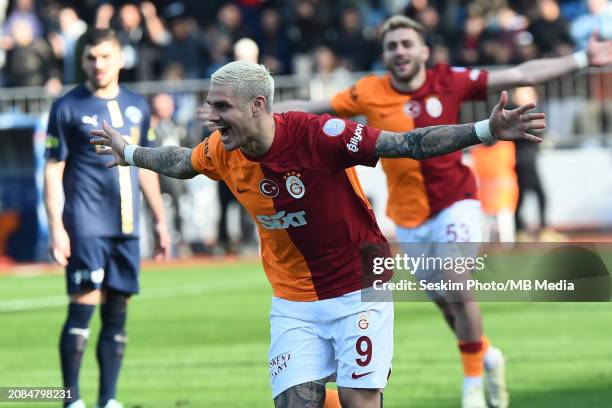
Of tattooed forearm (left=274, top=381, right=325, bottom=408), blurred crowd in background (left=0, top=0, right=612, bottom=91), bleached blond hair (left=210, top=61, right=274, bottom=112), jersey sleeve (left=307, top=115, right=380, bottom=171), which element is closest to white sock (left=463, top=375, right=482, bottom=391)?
tattooed forearm (left=274, top=381, right=325, bottom=408)

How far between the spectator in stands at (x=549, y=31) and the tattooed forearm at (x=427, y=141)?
1640 centimetres

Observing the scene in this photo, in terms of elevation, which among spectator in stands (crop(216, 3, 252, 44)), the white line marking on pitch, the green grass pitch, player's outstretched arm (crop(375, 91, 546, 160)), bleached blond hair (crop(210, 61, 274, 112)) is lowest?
the white line marking on pitch

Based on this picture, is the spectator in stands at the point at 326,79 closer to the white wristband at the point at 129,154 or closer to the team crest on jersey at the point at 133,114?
the team crest on jersey at the point at 133,114

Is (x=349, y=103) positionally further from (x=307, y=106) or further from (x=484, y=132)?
(x=484, y=132)

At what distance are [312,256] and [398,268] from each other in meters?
1.00

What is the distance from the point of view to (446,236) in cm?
946

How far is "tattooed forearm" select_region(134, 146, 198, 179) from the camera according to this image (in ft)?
22.7

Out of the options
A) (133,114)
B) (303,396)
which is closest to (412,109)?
(133,114)

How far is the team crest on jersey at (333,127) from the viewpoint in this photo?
6.38 m

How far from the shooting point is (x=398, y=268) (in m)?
7.56

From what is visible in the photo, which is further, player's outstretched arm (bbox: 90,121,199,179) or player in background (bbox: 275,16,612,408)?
player in background (bbox: 275,16,612,408)

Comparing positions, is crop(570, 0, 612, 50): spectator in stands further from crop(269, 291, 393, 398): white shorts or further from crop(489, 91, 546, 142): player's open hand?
crop(489, 91, 546, 142): player's open hand

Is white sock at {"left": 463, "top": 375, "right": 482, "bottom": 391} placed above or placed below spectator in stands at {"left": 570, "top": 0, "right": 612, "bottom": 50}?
below

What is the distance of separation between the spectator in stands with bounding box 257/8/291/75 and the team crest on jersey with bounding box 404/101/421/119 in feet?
48.3
